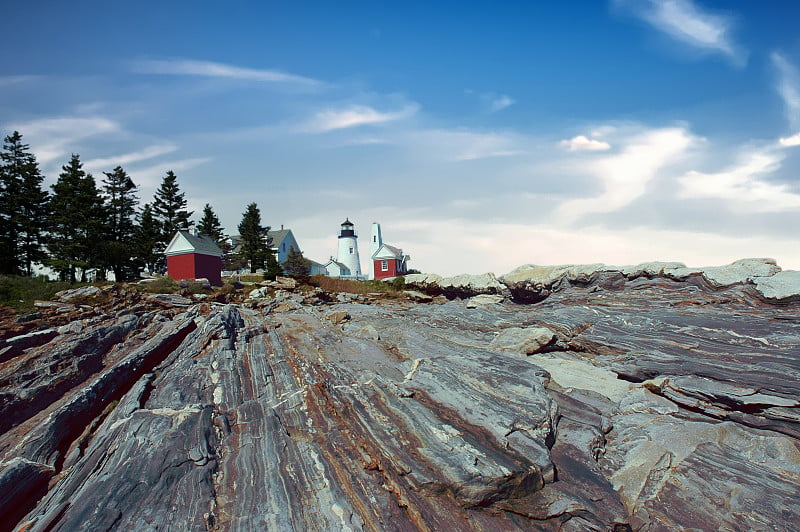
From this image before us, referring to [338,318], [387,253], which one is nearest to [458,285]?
[338,318]

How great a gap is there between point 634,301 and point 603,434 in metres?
7.87

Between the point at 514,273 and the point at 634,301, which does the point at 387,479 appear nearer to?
the point at 634,301

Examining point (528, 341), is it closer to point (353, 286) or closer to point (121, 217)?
point (353, 286)

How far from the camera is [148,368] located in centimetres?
1420

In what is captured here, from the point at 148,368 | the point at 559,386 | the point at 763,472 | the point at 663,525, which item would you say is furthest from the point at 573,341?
the point at 148,368

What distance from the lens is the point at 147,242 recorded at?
52031 millimetres

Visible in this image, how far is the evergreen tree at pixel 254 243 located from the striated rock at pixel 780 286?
54612 millimetres

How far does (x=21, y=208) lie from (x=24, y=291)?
2251 centimetres

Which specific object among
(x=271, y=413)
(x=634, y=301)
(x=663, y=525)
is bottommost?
(x=663, y=525)

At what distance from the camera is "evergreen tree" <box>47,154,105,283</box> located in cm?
4122

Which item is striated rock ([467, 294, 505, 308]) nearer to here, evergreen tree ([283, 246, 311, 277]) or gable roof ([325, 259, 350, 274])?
evergreen tree ([283, 246, 311, 277])

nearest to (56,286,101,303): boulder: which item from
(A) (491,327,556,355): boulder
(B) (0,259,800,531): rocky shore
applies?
(B) (0,259,800,531): rocky shore

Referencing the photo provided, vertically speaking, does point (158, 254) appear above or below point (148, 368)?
above

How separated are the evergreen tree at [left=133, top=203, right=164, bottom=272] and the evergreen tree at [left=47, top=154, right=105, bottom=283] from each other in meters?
6.49
